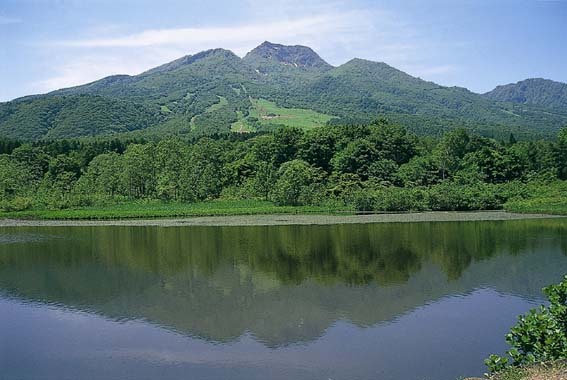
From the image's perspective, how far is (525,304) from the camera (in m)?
18.7

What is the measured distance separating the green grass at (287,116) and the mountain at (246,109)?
237 mm

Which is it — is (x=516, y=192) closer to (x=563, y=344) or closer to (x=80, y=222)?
(x=80, y=222)

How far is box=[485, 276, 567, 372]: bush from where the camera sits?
1036 centimetres

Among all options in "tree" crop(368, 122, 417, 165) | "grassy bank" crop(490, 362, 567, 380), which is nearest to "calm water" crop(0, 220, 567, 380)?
"grassy bank" crop(490, 362, 567, 380)

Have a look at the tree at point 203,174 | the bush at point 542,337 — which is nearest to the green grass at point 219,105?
the tree at point 203,174

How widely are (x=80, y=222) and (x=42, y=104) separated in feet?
309

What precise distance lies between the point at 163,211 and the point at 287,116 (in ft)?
249

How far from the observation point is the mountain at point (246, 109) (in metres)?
117

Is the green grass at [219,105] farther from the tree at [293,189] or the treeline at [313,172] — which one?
the tree at [293,189]

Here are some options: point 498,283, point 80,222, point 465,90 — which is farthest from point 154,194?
point 465,90

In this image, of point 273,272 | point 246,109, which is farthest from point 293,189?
point 246,109

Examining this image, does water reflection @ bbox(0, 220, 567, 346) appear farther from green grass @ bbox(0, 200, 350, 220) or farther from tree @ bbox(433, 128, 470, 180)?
tree @ bbox(433, 128, 470, 180)

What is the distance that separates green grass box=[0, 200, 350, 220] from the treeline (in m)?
2.28

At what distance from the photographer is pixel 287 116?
412ft
